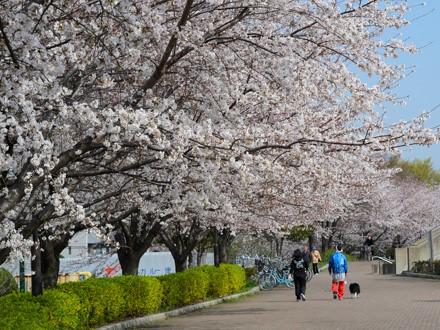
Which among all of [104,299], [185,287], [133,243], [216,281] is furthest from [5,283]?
[104,299]

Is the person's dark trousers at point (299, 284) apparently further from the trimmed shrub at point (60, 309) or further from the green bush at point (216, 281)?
the trimmed shrub at point (60, 309)

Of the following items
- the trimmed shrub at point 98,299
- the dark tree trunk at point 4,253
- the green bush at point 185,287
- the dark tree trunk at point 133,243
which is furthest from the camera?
the dark tree trunk at point 133,243

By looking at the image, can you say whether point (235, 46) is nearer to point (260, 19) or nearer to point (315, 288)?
point (260, 19)

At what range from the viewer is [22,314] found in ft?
37.8

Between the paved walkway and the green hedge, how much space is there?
664 mm

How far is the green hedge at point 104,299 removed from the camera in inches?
470

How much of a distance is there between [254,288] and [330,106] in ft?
59.6

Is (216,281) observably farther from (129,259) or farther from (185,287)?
(185,287)

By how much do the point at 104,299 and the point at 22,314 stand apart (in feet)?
12.9

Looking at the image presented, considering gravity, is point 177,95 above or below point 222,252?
above

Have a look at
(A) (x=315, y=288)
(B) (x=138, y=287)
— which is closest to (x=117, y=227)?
(B) (x=138, y=287)

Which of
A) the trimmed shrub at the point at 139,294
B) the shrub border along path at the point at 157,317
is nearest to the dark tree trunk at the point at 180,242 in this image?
the shrub border along path at the point at 157,317

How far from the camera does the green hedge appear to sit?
1193 cm

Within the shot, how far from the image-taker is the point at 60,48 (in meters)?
9.03
